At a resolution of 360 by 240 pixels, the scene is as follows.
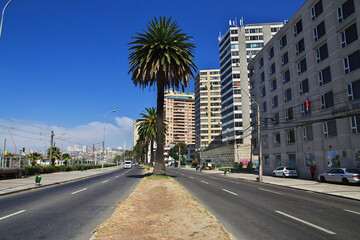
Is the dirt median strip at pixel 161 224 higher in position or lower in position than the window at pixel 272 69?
lower

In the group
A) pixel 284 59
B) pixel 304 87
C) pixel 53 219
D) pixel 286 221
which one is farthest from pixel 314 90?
pixel 53 219

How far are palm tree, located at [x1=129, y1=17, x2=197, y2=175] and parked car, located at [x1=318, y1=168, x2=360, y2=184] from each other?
16.5 m

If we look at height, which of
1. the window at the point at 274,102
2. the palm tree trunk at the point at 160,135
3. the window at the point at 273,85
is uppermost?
the window at the point at 273,85

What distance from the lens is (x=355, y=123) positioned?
23578 millimetres

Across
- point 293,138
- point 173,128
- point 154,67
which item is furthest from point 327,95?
point 173,128

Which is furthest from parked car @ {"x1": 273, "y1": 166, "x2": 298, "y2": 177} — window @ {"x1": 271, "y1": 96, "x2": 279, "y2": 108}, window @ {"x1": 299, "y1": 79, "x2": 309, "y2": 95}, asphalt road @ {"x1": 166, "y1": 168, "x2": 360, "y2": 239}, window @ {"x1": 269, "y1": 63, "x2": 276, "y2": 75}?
asphalt road @ {"x1": 166, "y1": 168, "x2": 360, "y2": 239}

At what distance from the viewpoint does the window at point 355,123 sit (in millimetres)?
23267

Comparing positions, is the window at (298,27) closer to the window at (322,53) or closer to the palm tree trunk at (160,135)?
the window at (322,53)

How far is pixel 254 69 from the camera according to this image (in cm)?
4694

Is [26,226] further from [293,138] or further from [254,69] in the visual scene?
[254,69]

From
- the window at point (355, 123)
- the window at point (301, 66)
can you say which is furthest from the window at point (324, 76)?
the window at point (355, 123)

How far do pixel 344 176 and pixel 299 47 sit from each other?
62.9ft

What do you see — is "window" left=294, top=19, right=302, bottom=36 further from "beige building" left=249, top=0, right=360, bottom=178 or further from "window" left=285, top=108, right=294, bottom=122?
"window" left=285, top=108, right=294, bottom=122

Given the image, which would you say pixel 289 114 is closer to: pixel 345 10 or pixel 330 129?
pixel 330 129
